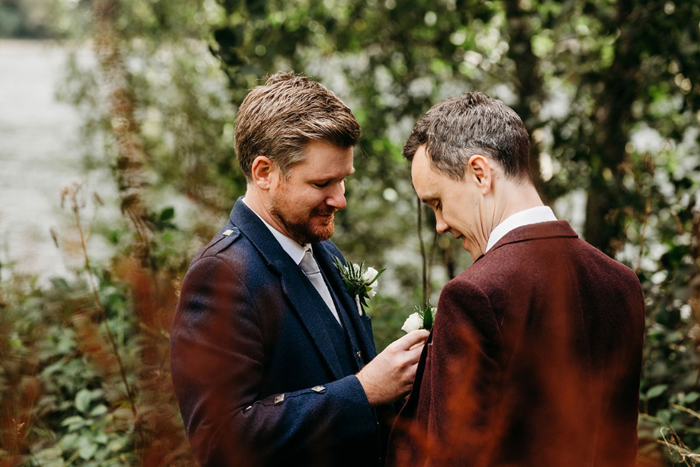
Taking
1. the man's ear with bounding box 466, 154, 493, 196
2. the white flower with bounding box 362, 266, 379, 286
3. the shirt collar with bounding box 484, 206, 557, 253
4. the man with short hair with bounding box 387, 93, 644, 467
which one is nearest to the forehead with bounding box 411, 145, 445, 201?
the man with short hair with bounding box 387, 93, 644, 467

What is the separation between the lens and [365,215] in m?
6.49

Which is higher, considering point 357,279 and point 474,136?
point 474,136

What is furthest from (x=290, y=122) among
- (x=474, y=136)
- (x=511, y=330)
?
(x=511, y=330)

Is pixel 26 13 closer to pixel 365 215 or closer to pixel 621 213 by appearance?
pixel 365 215

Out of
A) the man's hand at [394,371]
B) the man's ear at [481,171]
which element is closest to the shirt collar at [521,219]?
the man's ear at [481,171]

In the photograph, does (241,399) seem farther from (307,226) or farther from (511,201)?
(511,201)

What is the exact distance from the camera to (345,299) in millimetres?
2357

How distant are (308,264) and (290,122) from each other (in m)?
0.57

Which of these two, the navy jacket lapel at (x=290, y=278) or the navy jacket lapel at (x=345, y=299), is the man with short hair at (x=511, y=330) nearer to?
the navy jacket lapel at (x=290, y=278)

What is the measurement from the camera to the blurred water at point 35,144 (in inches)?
259

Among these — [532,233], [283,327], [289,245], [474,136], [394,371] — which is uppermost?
[474,136]

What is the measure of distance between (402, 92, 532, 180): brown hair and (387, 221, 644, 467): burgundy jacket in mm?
234

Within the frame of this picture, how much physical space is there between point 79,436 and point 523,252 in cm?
324

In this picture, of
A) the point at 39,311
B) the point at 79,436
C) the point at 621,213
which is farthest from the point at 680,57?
the point at 39,311
